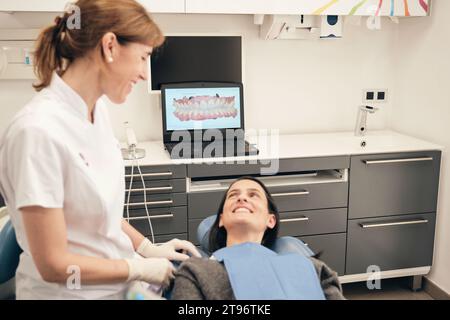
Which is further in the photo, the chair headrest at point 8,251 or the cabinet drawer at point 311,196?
the cabinet drawer at point 311,196

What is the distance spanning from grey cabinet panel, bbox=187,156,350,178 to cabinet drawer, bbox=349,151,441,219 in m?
0.11

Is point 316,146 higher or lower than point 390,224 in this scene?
higher

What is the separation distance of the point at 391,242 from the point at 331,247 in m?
0.37

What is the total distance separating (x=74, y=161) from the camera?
45.7 inches

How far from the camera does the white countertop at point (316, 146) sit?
2561 mm

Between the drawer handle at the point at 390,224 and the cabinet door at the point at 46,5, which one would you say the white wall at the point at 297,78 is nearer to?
the cabinet door at the point at 46,5

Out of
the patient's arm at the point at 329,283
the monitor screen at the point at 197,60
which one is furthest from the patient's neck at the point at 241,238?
the monitor screen at the point at 197,60

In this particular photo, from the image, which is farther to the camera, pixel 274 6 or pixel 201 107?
pixel 201 107

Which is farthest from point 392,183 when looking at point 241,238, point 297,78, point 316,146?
point 241,238

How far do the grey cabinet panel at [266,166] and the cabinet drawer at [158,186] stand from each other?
0.25ft

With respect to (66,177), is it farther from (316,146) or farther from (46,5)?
(316,146)

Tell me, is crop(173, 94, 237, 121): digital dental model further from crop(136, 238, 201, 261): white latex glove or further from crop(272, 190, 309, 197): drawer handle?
crop(136, 238, 201, 261): white latex glove

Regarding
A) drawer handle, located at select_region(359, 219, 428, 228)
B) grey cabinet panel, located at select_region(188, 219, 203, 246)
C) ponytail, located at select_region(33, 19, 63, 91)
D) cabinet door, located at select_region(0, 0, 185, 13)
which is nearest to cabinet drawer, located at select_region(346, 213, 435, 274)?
drawer handle, located at select_region(359, 219, 428, 228)
